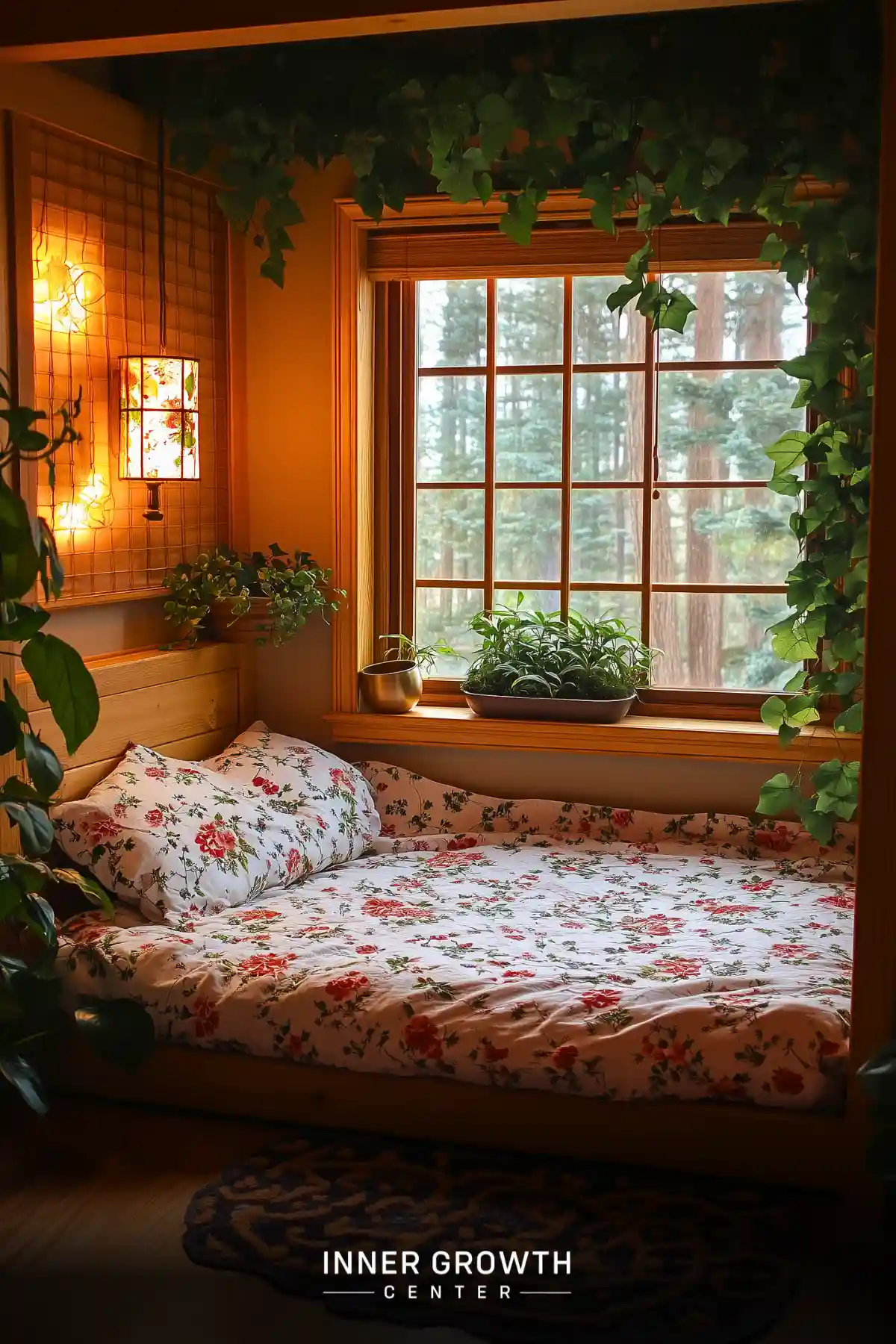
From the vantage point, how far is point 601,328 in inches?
165

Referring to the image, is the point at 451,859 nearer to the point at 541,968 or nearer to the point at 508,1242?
the point at 541,968

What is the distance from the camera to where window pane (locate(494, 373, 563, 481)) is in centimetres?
426

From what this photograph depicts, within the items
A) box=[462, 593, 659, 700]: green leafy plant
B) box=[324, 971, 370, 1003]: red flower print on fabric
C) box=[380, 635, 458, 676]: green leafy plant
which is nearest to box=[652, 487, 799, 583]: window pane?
box=[462, 593, 659, 700]: green leafy plant

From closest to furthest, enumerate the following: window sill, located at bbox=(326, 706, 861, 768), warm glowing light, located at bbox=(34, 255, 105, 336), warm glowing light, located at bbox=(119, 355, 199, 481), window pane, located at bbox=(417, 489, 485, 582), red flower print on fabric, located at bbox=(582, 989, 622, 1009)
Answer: red flower print on fabric, located at bbox=(582, 989, 622, 1009)
warm glowing light, located at bbox=(34, 255, 105, 336)
warm glowing light, located at bbox=(119, 355, 199, 481)
window sill, located at bbox=(326, 706, 861, 768)
window pane, located at bbox=(417, 489, 485, 582)

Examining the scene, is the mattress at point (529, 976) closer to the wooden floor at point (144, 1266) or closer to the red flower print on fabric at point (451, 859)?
the red flower print on fabric at point (451, 859)

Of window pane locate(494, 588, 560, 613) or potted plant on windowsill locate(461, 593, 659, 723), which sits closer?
potted plant on windowsill locate(461, 593, 659, 723)

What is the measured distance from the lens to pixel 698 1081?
102 inches

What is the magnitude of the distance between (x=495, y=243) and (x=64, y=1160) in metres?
2.75

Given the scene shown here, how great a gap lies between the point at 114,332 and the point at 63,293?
0.83ft

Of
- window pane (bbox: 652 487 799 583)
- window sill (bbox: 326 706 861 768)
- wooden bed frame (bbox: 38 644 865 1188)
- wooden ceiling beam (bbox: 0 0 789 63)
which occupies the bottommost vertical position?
wooden bed frame (bbox: 38 644 865 1188)

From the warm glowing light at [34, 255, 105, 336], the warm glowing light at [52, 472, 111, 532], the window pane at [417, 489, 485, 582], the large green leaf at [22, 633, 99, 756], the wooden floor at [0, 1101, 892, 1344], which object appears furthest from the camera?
the window pane at [417, 489, 485, 582]

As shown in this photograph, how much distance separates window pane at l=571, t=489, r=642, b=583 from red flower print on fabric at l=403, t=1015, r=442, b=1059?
1865 millimetres

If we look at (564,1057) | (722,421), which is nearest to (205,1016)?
(564,1057)

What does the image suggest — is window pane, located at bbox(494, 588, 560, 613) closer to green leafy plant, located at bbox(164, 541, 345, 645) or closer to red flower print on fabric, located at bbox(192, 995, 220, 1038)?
green leafy plant, located at bbox(164, 541, 345, 645)
